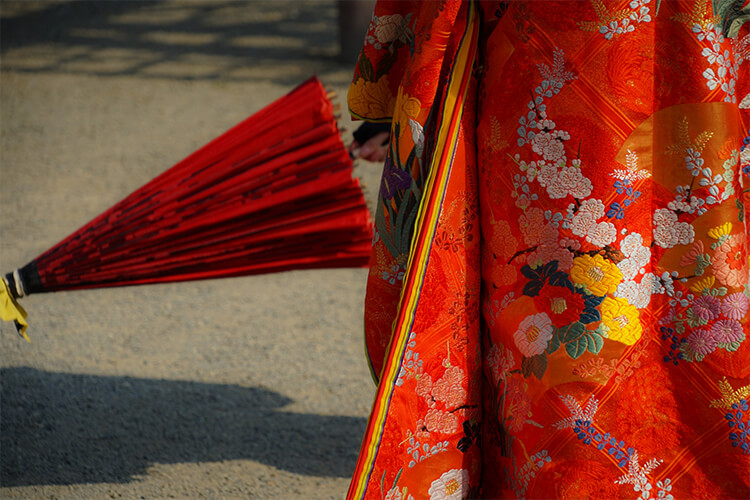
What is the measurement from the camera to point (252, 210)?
1.45 metres

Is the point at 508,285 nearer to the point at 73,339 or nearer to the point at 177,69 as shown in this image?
the point at 73,339

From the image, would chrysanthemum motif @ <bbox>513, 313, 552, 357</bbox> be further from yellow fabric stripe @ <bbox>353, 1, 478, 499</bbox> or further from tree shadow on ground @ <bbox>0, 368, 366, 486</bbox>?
tree shadow on ground @ <bbox>0, 368, 366, 486</bbox>

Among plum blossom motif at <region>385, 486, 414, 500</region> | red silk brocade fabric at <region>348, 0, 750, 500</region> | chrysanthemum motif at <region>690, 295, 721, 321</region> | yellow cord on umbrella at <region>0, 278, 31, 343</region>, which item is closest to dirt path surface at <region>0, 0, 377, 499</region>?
yellow cord on umbrella at <region>0, 278, 31, 343</region>

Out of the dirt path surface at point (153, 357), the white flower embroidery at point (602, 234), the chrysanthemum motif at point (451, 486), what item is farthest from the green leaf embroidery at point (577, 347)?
the dirt path surface at point (153, 357)

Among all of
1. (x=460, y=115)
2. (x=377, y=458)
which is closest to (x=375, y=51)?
(x=460, y=115)

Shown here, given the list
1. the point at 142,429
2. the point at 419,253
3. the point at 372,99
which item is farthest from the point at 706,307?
the point at 142,429

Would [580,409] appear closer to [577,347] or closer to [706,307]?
[577,347]

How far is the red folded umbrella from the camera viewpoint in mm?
1392

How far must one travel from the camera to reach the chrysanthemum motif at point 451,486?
3.44 ft

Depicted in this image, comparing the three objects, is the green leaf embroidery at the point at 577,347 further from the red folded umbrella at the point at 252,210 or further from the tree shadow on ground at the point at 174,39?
the tree shadow on ground at the point at 174,39

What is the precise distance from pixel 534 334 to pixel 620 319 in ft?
0.37

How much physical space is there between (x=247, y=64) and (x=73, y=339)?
10.0ft

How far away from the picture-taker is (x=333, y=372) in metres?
Answer: 1.94

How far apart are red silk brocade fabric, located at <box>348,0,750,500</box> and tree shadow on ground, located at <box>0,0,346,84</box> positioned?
3.60 m
